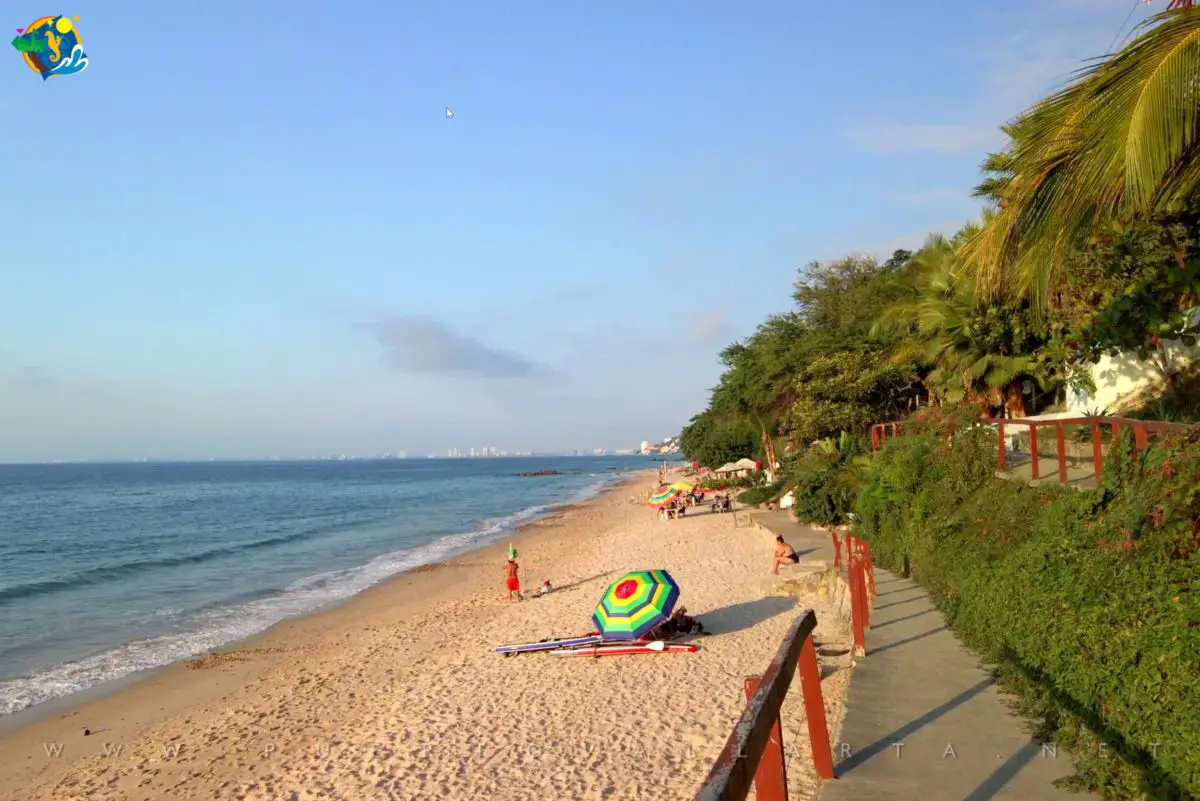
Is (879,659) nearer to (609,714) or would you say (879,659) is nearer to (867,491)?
(609,714)

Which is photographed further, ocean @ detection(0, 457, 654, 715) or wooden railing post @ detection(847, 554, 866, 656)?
ocean @ detection(0, 457, 654, 715)

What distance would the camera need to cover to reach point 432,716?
400 inches

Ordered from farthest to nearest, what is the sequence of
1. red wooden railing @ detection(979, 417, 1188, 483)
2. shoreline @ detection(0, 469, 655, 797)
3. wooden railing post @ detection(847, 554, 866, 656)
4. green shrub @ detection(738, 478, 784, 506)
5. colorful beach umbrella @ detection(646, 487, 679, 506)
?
colorful beach umbrella @ detection(646, 487, 679, 506) < green shrub @ detection(738, 478, 784, 506) < shoreline @ detection(0, 469, 655, 797) < wooden railing post @ detection(847, 554, 866, 656) < red wooden railing @ detection(979, 417, 1188, 483)

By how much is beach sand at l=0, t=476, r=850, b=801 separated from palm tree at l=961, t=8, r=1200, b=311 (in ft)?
14.3

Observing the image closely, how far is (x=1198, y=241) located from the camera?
9391 millimetres

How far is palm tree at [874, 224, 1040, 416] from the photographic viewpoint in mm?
19438

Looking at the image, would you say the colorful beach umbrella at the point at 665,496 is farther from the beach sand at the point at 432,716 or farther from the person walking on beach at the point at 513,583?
the beach sand at the point at 432,716

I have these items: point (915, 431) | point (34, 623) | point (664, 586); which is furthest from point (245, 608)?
point (915, 431)

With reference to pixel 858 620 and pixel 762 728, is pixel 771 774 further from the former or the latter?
pixel 858 620

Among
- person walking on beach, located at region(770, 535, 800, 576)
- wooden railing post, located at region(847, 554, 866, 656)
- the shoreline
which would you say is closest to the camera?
wooden railing post, located at region(847, 554, 866, 656)

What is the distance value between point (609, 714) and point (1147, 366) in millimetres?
13940

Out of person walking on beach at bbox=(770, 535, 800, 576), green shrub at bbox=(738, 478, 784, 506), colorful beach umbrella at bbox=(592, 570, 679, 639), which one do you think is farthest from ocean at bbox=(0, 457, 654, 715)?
green shrub at bbox=(738, 478, 784, 506)

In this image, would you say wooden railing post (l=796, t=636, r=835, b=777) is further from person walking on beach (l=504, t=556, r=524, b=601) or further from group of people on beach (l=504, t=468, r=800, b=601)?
person walking on beach (l=504, t=556, r=524, b=601)

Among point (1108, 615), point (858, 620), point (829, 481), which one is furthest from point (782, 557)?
point (1108, 615)
